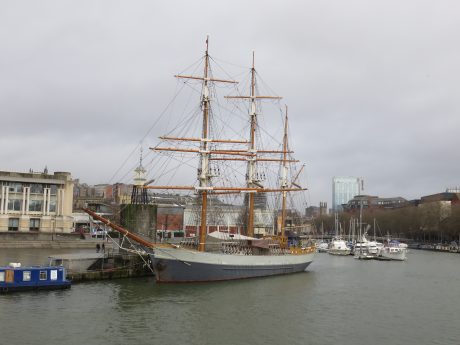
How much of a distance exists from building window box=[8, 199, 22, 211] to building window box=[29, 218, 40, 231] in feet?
10.6

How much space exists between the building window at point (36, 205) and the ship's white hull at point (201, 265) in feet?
191

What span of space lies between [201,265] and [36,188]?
60561mm

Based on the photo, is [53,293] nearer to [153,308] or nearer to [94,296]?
[94,296]

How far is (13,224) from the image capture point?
91.2 metres

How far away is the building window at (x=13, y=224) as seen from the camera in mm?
90794

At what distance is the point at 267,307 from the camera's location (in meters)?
35.0

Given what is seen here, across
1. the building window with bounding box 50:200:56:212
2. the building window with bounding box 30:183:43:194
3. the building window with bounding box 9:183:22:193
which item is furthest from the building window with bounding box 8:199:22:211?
the building window with bounding box 50:200:56:212

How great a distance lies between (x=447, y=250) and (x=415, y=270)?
2370 inches

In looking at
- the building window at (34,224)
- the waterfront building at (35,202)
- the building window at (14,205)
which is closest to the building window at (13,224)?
the waterfront building at (35,202)

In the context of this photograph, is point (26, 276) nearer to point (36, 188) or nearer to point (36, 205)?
point (36, 205)

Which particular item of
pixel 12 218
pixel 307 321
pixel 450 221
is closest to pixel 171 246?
pixel 307 321

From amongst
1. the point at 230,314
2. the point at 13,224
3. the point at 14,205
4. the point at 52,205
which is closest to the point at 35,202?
the point at 52,205

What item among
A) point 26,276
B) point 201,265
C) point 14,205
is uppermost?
→ point 14,205

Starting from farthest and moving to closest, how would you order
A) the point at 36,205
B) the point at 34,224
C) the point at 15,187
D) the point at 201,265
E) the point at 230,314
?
the point at 36,205, the point at 34,224, the point at 15,187, the point at 201,265, the point at 230,314
